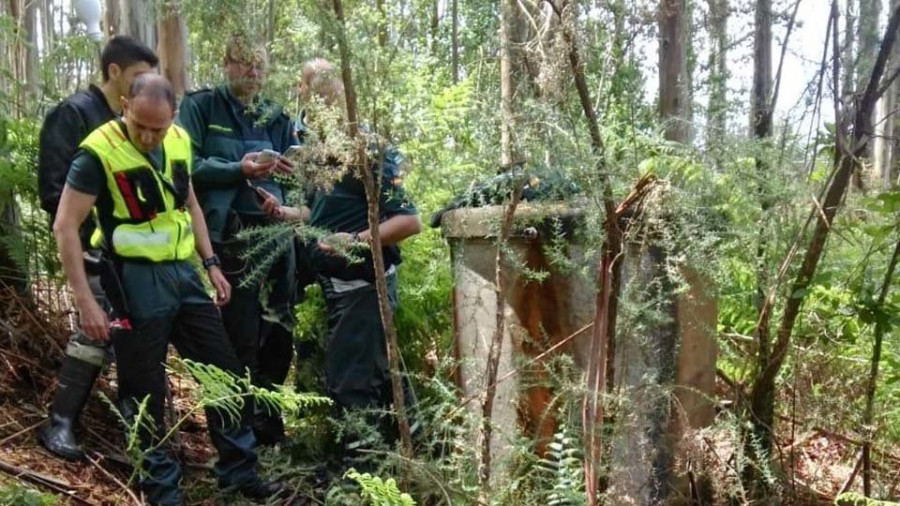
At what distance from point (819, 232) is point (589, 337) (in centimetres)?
104

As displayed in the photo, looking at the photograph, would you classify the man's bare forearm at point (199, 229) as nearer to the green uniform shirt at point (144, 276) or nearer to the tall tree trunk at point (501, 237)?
the green uniform shirt at point (144, 276)

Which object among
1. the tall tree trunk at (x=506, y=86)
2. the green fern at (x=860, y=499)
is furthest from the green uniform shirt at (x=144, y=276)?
the green fern at (x=860, y=499)

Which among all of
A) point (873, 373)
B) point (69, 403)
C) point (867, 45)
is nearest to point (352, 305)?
point (69, 403)

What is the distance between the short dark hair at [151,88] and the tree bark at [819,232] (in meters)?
2.72

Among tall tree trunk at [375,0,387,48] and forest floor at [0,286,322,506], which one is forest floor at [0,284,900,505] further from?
tall tree trunk at [375,0,387,48]

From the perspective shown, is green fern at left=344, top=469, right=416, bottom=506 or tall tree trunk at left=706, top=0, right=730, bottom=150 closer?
green fern at left=344, top=469, right=416, bottom=506

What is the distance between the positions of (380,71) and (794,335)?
2.19 metres

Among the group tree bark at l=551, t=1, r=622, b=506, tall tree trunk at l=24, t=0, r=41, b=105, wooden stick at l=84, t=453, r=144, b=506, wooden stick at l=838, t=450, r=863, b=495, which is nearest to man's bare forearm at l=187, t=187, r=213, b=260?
wooden stick at l=84, t=453, r=144, b=506

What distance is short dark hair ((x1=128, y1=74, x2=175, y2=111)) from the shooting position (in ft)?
11.4

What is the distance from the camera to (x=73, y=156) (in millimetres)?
3963

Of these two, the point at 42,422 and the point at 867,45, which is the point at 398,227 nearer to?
the point at 42,422

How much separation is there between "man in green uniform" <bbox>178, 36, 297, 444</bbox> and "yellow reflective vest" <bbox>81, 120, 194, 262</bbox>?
529mm

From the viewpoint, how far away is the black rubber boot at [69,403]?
4.02 metres

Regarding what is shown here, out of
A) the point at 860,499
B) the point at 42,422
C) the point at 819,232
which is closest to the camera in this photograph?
the point at 860,499
